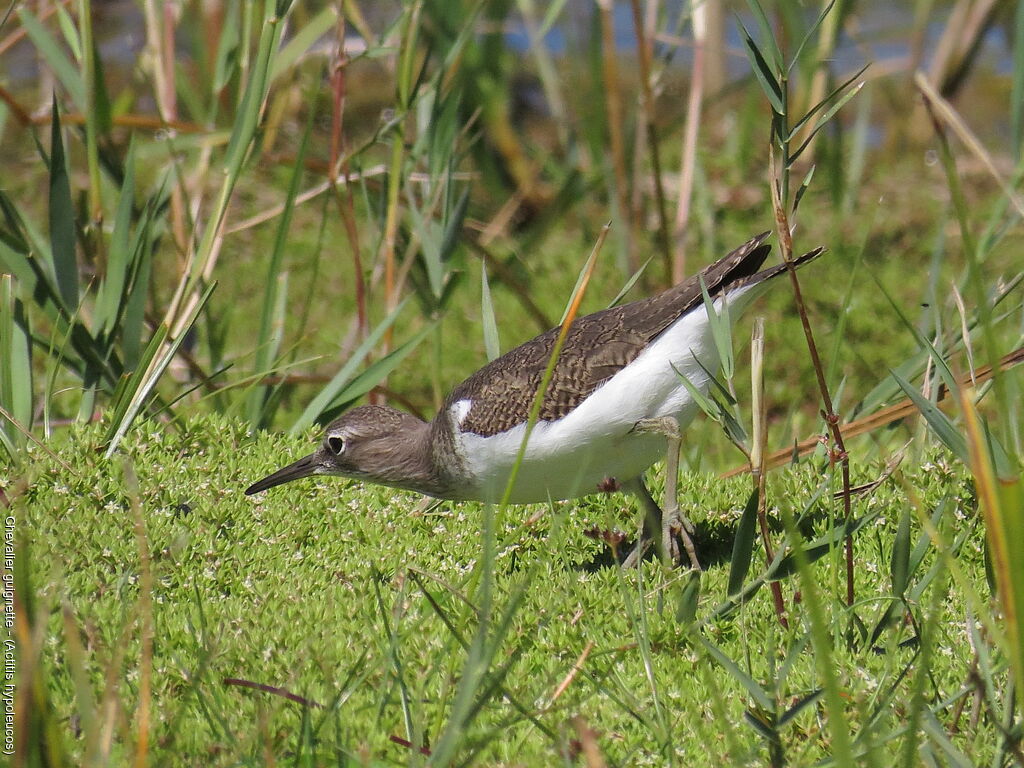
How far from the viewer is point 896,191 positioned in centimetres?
968

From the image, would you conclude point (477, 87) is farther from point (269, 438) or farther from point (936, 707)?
point (936, 707)

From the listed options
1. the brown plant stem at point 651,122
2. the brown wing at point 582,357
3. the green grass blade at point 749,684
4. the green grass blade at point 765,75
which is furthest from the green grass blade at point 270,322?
the green grass blade at point 749,684

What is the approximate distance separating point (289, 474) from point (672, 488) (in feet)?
5.13

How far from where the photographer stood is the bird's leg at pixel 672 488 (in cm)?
441

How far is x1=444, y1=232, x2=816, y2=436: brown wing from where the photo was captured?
15.3 feet

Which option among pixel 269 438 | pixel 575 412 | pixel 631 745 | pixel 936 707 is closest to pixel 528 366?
pixel 575 412

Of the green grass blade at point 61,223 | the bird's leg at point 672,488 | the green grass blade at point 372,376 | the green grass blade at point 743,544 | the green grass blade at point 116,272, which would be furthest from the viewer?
the green grass blade at point 372,376

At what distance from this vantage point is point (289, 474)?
4.86m

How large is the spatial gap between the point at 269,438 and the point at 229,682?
211 centimetres

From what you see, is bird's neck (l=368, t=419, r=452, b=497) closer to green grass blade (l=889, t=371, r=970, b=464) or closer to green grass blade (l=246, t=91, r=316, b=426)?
green grass blade (l=246, t=91, r=316, b=426)

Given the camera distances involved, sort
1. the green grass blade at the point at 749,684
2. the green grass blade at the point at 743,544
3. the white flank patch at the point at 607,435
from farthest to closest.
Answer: the white flank patch at the point at 607,435 → the green grass blade at the point at 743,544 → the green grass blade at the point at 749,684

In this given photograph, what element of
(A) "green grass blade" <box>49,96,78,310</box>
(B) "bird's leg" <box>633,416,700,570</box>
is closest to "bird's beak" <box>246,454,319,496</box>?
(A) "green grass blade" <box>49,96,78,310</box>

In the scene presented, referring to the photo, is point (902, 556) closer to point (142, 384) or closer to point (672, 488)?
point (672, 488)

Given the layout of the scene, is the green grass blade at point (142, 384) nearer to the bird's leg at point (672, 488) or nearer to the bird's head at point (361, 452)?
the bird's head at point (361, 452)
